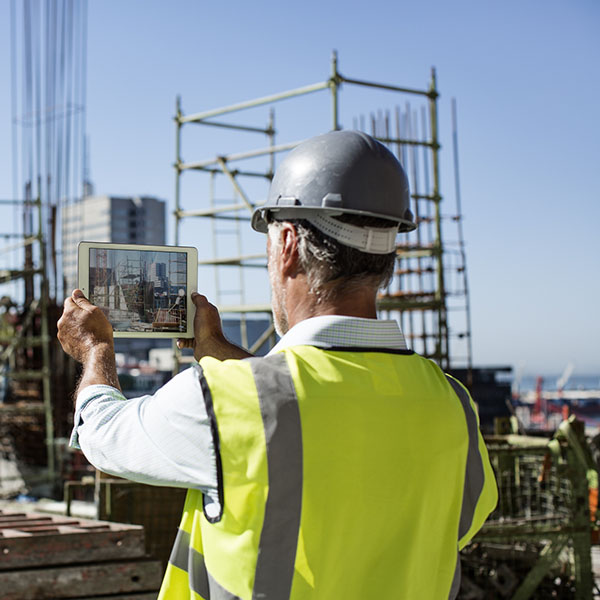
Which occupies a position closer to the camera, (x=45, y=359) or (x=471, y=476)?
(x=471, y=476)

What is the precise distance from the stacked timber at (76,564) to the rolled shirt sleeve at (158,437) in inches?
83.3

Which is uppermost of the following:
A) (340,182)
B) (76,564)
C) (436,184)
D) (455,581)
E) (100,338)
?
(436,184)

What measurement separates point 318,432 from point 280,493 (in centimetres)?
13

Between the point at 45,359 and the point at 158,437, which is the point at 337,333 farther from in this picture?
the point at 45,359

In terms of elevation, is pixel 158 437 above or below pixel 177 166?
below

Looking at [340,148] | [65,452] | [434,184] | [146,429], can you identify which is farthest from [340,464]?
[65,452]

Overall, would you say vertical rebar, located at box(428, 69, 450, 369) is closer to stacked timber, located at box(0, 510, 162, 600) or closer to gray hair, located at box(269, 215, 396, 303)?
stacked timber, located at box(0, 510, 162, 600)

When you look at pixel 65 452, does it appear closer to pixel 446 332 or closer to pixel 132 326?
pixel 446 332

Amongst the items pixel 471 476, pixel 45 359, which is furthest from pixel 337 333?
pixel 45 359

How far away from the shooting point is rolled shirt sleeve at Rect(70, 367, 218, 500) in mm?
1431

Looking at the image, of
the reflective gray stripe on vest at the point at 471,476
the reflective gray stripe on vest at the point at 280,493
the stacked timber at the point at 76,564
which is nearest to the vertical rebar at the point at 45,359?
the stacked timber at the point at 76,564

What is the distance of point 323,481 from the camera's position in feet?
4.68

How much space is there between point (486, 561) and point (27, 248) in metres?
13.6

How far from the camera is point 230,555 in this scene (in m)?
1.43
